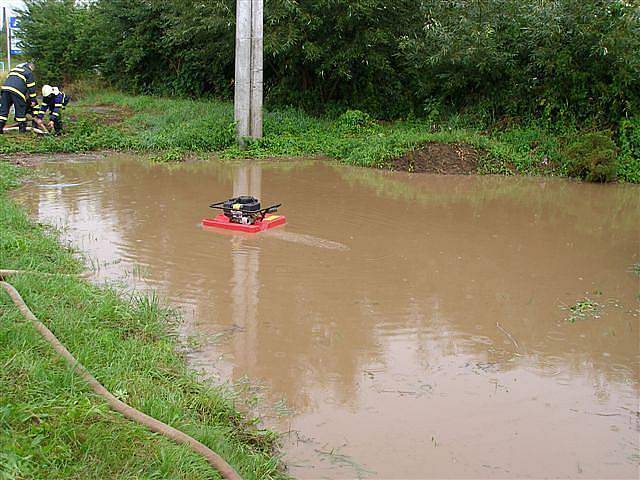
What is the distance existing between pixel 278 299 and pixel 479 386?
7.41 ft

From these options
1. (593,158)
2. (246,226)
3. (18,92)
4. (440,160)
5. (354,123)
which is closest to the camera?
(246,226)

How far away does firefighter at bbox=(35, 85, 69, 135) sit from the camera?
16.0 m

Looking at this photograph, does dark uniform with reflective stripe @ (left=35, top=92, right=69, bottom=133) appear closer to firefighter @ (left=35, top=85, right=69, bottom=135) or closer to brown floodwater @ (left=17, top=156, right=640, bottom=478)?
firefighter @ (left=35, top=85, right=69, bottom=135)

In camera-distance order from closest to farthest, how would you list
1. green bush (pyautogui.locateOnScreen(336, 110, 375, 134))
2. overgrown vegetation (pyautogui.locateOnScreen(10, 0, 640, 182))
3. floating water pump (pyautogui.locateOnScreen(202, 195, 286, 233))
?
floating water pump (pyautogui.locateOnScreen(202, 195, 286, 233)), overgrown vegetation (pyautogui.locateOnScreen(10, 0, 640, 182)), green bush (pyautogui.locateOnScreen(336, 110, 375, 134))

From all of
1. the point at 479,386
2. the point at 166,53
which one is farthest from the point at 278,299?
the point at 166,53

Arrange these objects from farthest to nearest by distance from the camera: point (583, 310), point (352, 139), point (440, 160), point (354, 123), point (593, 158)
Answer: point (354, 123), point (352, 139), point (440, 160), point (593, 158), point (583, 310)

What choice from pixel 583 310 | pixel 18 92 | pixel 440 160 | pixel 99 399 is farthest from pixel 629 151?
pixel 99 399

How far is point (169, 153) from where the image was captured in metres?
14.9

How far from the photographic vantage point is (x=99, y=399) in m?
4.13

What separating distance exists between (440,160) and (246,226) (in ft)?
21.7

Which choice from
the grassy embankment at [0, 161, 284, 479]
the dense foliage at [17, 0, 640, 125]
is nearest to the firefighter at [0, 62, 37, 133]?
the dense foliage at [17, 0, 640, 125]

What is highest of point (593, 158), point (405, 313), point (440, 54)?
point (440, 54)

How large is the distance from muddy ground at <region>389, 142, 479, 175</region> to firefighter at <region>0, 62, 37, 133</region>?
25.9 ft

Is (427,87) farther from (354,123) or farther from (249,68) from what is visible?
(249,68)
